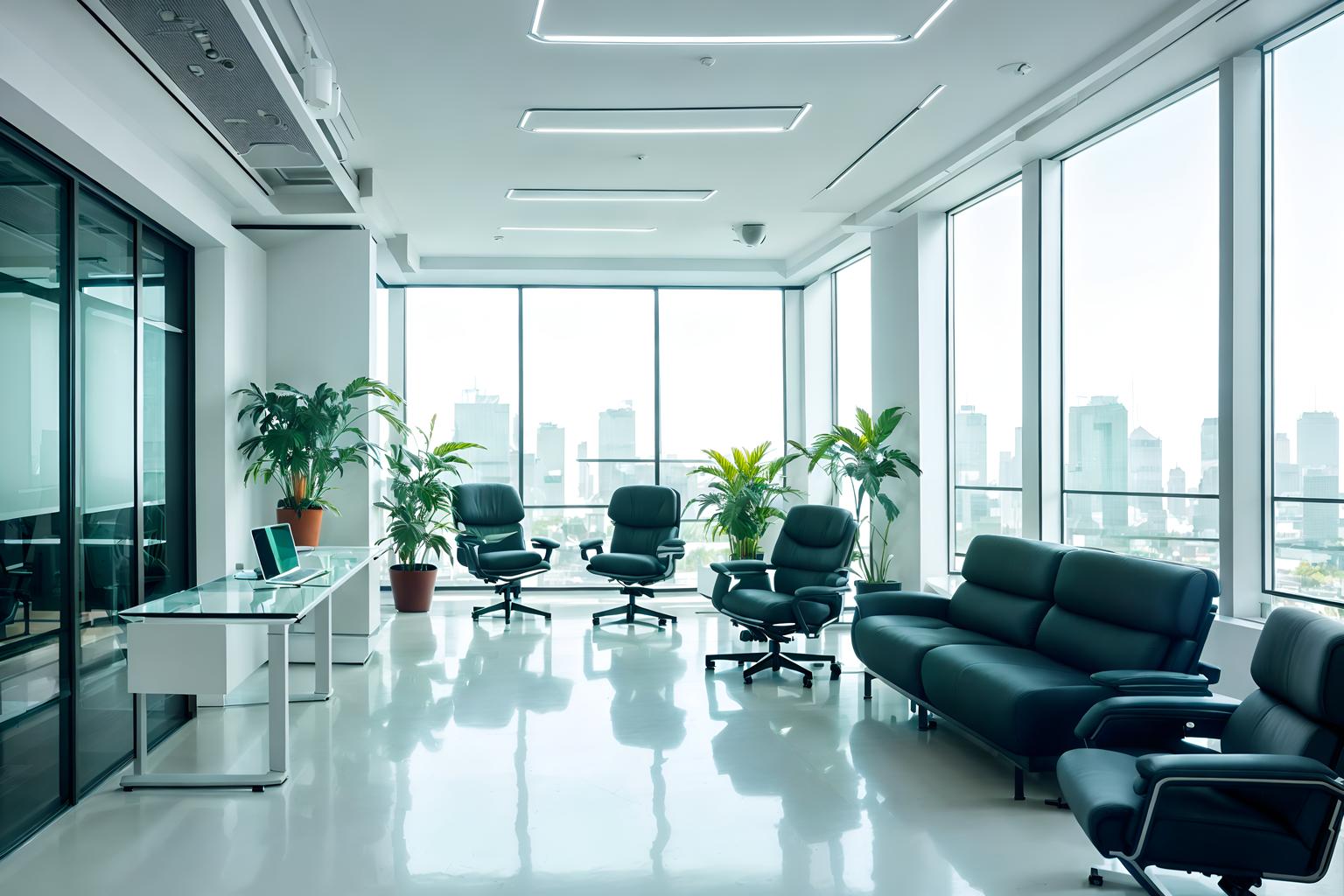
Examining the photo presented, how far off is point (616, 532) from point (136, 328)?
439cm

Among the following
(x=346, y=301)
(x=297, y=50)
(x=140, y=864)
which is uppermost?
(x=297, y=50)

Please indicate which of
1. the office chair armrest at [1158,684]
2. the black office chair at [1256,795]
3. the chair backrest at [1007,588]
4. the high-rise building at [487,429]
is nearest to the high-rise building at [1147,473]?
the chair backrest at [1007,588]

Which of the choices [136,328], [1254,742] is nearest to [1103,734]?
[1254,742]

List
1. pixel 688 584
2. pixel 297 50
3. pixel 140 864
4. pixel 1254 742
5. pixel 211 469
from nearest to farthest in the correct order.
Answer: pixel 1254 742 < pixel 140 864 < pixel 297 50 < pixel 211 469 < pixel 688 584

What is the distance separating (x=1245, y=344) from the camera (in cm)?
407

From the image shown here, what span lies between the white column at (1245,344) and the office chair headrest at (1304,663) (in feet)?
3.98

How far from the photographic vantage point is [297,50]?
3865mm

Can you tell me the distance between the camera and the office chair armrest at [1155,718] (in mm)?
3104

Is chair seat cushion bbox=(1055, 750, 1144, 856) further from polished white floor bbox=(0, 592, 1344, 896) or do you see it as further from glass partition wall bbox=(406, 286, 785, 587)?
glass partition wall bbox=(406, 286, 785, 587)

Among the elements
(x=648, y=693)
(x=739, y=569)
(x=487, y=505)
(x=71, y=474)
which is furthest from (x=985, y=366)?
(x=71, y=474)

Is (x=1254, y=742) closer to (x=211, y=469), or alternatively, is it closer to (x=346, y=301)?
(x=211, y=469)

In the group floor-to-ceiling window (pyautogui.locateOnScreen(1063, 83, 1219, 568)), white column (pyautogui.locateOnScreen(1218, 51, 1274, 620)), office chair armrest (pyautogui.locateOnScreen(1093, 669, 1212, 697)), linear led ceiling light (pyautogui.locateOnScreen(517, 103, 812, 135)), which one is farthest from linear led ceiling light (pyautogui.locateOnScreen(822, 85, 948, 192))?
office chair armrest (pyautogui.locateOnScreen(1093, 669, 1212, 697))

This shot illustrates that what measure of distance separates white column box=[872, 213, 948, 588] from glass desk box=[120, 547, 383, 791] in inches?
161

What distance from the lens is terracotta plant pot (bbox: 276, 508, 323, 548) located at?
5.96 metres
